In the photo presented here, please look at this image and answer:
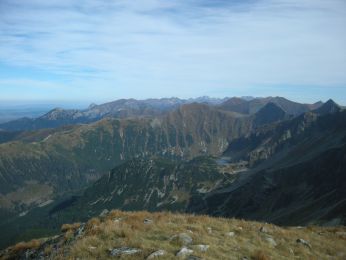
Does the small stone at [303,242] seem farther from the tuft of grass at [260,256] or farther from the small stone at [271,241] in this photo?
the tuft of grass at [260,256]

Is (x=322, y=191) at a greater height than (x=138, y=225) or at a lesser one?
lesser

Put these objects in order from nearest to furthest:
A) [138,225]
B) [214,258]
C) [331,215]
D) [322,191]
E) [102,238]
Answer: [214,258]
[102,238]
[138,225]
[331,215]
[322,191]

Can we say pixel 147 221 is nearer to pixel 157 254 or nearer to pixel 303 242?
pixel 157 254

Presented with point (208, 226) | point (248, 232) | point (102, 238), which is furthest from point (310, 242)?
point (102, 238)

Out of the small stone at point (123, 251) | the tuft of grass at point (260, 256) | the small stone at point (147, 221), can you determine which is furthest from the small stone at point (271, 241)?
the small stone at point (123, 251)

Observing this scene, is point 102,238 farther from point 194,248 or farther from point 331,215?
point 331,215

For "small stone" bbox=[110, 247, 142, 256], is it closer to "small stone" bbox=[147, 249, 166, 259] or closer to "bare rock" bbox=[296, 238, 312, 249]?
"small stone" bbox=[147, 249, 166, 259]

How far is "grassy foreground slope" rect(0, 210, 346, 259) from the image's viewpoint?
2020 cm

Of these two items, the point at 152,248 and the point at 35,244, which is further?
the point at 35,244

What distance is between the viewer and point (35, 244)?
27.8 metres

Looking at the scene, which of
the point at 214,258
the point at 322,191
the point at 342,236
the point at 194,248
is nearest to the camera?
the point at 214,258

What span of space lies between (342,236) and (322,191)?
180 metres

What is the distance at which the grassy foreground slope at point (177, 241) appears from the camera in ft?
66.3

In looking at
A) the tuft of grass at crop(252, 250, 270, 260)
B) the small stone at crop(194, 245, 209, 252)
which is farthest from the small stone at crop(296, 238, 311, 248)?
the small stone at crop(194, 245, 209, 252)
